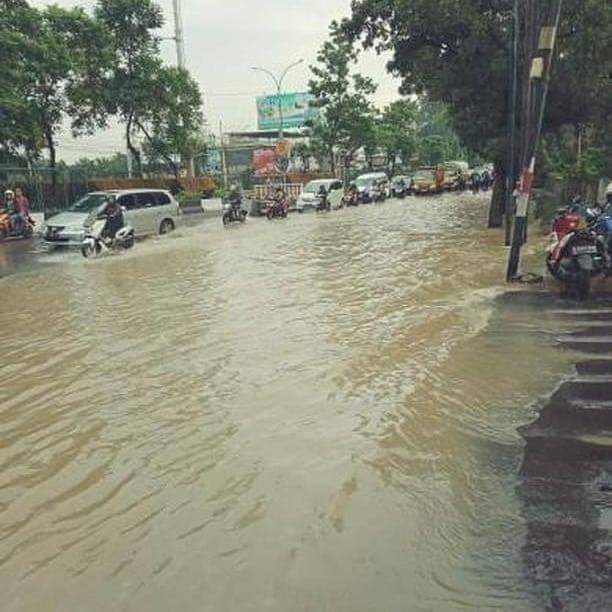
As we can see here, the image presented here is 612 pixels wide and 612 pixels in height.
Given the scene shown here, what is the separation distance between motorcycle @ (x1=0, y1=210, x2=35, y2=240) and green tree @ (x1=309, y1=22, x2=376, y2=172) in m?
29.2

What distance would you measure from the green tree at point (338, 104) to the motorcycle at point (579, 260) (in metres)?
39.5

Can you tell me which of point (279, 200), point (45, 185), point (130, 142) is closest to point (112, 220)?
point (279, 200)

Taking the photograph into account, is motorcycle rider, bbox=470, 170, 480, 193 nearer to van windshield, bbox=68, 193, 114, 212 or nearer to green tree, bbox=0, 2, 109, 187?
green tree, bbox=0, 2, 109, 187

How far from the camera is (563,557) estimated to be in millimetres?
3320

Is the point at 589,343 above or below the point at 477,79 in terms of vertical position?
below

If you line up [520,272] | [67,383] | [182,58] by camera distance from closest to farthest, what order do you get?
[67,383], [520,272], [182,58]

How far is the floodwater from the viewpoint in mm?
3324

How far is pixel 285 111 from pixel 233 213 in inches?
1742

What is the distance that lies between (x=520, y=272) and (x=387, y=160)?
179 feet

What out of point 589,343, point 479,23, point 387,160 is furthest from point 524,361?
point 387,160

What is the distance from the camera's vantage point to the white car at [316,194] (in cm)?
3319

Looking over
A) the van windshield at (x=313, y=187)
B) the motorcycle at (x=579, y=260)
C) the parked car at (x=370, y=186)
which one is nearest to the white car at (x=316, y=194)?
the van windshield at (x=313, y=187)

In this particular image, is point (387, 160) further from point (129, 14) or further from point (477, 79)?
point (477, 79)

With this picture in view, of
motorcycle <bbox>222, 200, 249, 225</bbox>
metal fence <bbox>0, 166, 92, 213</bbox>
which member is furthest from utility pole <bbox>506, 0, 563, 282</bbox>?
metal fence <bbox>0, 166, 92, 213</bbox>
